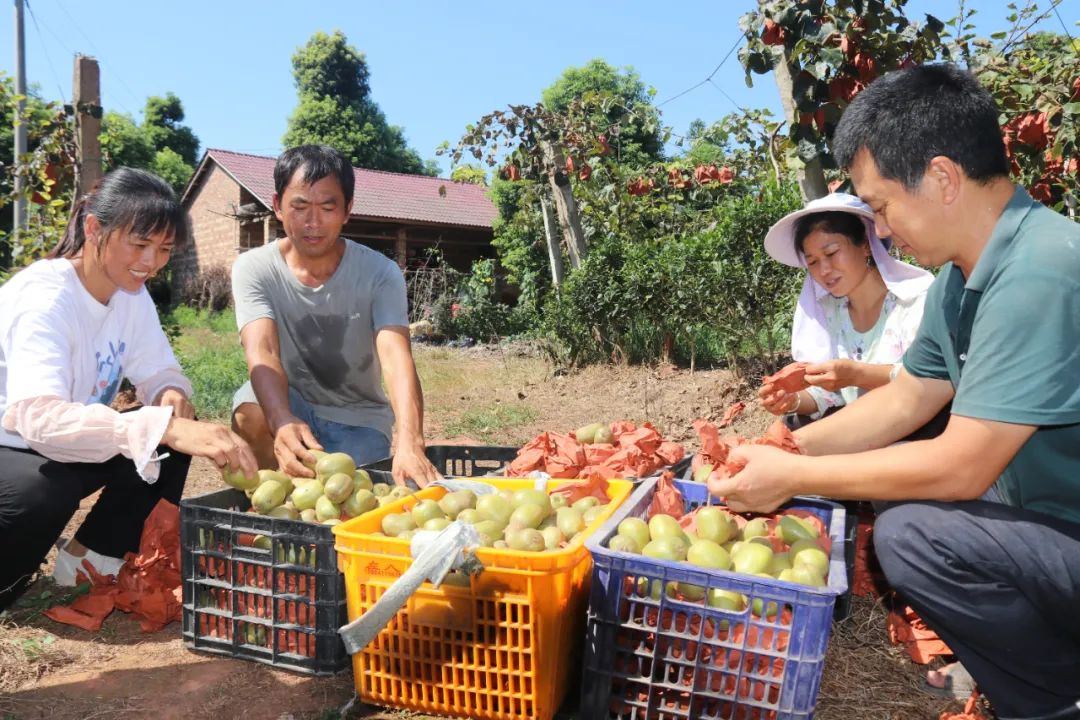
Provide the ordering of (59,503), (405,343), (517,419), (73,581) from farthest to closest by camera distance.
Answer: (517,419)
(405,343)
(73,581)
(59,503)

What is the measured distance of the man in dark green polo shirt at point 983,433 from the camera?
183 cm

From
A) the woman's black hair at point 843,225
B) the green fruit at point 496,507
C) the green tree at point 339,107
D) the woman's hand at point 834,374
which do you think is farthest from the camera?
the green tree at point 339,107

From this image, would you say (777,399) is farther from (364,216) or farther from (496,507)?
(364,216)

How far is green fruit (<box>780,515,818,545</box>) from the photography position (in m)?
2.41

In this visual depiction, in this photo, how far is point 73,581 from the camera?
3.30 metres

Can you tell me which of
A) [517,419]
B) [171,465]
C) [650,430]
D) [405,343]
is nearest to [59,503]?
[171,465]

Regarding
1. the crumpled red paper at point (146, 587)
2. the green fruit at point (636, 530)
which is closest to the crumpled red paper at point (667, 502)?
the green fruit at point (636, 530)

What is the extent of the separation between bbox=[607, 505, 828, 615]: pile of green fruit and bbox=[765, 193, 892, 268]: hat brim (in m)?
1.21

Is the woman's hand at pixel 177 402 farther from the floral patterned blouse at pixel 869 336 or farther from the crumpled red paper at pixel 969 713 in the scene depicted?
the crumpled red paper at pixel 969 713

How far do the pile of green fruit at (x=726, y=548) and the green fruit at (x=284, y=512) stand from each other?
3.91 ft

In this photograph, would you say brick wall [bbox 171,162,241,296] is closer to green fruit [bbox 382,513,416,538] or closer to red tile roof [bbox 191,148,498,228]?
red tile roof [bbox 191,148,498,228]

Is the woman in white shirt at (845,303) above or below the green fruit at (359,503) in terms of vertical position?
above

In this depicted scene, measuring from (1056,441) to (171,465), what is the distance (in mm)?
3125

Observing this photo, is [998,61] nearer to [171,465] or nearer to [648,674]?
[648,674]
